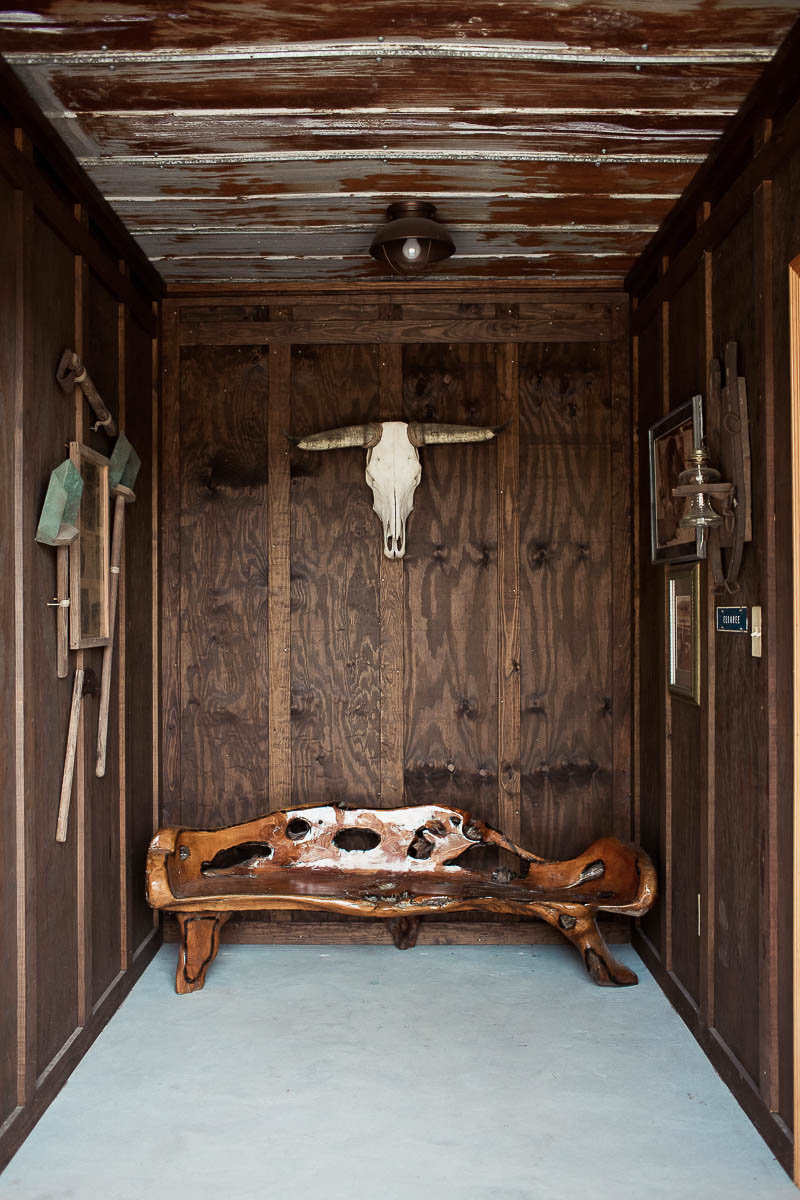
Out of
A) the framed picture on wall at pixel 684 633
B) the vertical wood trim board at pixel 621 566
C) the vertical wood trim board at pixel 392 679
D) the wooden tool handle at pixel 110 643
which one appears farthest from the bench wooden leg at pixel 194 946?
the framed picture on wall at pixel 684 633

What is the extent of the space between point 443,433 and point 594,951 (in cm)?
224

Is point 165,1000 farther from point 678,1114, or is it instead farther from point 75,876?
point 678,1114

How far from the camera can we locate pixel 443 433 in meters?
4.17

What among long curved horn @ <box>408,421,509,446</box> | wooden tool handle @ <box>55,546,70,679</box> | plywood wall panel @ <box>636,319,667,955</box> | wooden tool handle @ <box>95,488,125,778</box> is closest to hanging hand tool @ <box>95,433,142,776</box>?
wooden tool handle @ <box>95,488,125,778</box>

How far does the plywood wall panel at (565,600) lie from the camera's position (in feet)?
14.1

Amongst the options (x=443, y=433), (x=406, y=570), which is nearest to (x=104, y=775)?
(x=406, y=570)

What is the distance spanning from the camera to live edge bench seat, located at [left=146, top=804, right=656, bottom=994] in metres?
3.65

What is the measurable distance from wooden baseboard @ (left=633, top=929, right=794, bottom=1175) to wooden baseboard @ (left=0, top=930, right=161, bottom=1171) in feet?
6.71

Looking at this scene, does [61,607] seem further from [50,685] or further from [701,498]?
[701,498]

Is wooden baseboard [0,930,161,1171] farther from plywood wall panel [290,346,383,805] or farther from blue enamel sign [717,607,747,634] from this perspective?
blue enamel sign [717,607,747,634]

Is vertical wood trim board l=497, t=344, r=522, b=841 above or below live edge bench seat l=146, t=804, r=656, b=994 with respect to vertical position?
above

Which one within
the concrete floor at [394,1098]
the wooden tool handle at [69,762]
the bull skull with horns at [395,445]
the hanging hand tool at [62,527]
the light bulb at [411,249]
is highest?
the light bulb at [411,249]

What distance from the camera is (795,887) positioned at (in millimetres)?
2432

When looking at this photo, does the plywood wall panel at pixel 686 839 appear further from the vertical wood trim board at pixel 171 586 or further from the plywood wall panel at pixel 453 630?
the vertical wood trim board at pixel 171 586
